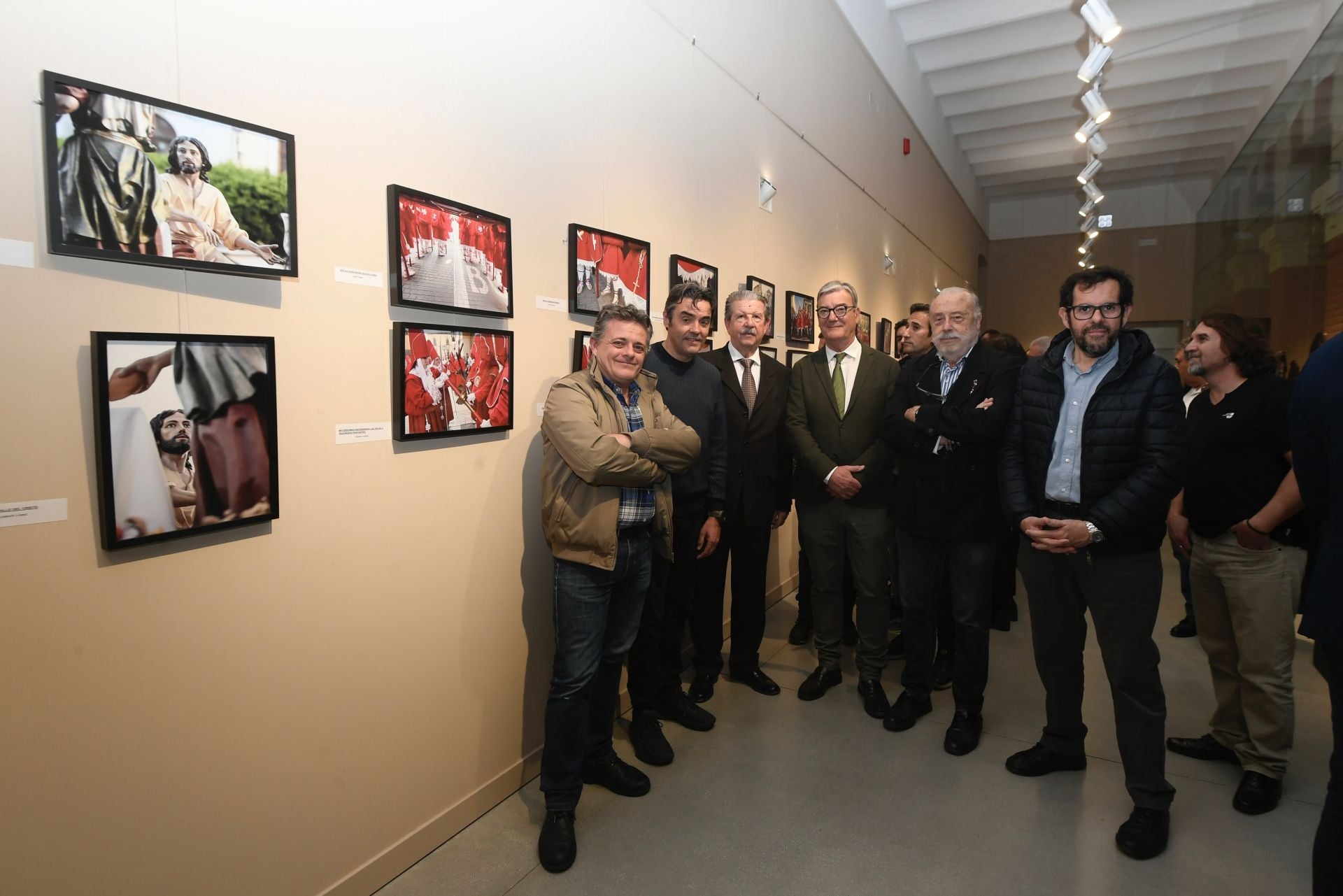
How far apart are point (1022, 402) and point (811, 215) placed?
10.3 feet

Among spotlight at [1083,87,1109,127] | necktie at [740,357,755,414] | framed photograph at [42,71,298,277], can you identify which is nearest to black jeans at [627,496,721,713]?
Answer: necktie at [740,357,755,414]

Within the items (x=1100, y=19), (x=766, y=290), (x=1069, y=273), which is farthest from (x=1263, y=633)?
(x=1069, y=273)

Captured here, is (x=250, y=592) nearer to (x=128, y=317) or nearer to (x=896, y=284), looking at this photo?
(x=128, y=317)

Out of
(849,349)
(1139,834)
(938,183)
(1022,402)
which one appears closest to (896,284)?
(938,183)

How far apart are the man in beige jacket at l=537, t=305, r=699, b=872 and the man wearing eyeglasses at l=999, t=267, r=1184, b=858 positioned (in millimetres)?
1282

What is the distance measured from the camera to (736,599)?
345 centimetres

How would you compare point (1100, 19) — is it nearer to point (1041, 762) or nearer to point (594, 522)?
point (1041, 762)

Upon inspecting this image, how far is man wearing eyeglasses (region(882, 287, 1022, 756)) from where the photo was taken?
9.14 feet

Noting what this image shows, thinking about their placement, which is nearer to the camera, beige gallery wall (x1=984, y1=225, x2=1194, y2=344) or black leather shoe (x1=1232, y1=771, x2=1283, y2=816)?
black leather shoe (x1=1232, y1=771, x2=1283, y2=816)

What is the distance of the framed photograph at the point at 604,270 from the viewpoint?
2775mm

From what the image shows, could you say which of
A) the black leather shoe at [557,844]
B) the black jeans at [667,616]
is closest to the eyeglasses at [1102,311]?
the black jeans at [667,616]

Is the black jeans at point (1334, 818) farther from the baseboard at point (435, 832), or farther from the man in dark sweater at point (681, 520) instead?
the baseboard at point (435, 832)

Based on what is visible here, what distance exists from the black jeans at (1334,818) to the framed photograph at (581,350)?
2.38 m

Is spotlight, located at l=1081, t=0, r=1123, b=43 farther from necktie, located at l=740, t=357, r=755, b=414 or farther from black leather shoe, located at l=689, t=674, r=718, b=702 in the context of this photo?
black leather shoe, located at l=689, t=674, r=718, b=702
